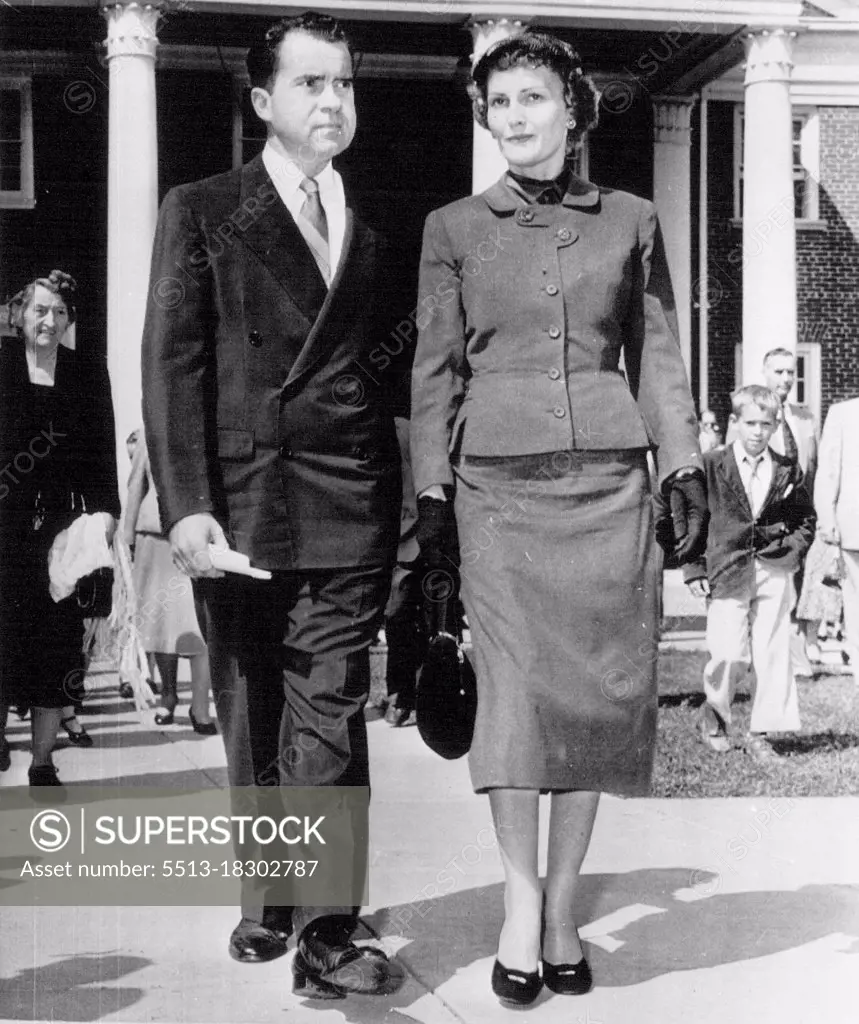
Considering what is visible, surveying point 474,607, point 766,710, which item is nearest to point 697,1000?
point 474,607

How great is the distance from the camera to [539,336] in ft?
12.0

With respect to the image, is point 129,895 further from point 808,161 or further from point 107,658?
point 808,161

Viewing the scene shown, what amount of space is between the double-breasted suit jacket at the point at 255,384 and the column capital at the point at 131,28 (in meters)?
12.3

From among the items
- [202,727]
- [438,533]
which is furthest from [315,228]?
[202,727]

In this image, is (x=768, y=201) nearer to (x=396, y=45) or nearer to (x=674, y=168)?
(x=674, y=168)

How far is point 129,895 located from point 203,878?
0.22 metres

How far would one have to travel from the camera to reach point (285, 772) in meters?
3.68

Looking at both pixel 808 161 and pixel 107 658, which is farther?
pixel 808 161

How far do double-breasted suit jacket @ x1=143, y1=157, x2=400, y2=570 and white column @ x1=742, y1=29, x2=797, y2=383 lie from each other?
13545 mm

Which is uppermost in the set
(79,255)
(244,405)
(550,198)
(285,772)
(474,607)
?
(79,255)

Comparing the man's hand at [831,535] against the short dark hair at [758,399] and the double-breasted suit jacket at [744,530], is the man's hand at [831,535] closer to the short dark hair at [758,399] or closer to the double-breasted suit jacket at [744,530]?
the double-breasted suit jacket at [744,530]

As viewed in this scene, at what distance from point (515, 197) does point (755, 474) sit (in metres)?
4.08

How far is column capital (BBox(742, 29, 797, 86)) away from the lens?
17.0 metres

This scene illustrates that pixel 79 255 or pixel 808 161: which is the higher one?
pixel 808 161
